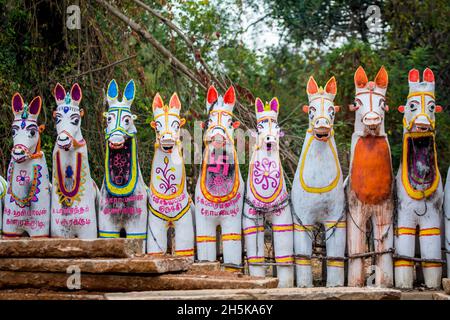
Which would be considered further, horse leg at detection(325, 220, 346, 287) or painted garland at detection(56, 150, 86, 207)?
painted garland at detection(56, 150, 86, 207)

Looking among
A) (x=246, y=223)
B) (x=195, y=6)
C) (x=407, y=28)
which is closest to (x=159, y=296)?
(x=246, y=223)

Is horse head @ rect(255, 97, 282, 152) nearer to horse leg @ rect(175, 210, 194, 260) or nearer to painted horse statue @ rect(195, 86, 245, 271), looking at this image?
painted horse statue @ rect(195, 86, 245, 271)

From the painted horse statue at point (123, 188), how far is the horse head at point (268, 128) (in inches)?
46.7

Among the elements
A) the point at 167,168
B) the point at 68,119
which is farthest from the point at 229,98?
the point at 68,119

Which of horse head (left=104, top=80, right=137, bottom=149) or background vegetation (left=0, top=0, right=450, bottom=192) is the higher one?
background vegetation (left=0, top=0, right=450, bottom=192)

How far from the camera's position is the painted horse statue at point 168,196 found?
816 cm

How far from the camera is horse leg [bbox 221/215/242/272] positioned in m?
8.16

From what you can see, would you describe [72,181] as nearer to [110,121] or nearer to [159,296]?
[110,121]

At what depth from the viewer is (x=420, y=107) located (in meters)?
7.90

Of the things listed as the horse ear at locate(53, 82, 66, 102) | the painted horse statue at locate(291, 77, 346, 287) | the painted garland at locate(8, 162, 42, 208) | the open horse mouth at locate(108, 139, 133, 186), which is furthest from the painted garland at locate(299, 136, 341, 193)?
the painted garland at locate(8, 162, 42, 208)

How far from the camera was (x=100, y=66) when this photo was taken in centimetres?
1098

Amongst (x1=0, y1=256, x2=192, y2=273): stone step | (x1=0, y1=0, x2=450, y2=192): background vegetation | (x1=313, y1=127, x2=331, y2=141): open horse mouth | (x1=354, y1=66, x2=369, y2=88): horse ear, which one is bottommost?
(x1=0, y1=256, x2=192, y2=273): stone step

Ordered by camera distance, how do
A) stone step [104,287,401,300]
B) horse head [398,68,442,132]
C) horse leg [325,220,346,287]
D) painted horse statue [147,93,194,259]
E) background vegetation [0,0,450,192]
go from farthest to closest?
background vegetation [0,0,450,192] < painted horse statue [147,93,194,259] < horse leg [325,220,346,287] < horse head [398,68,442,132] < stone step [104,287,401,300]

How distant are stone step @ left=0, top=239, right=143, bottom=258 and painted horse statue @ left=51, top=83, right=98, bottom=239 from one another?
1.01 metres
